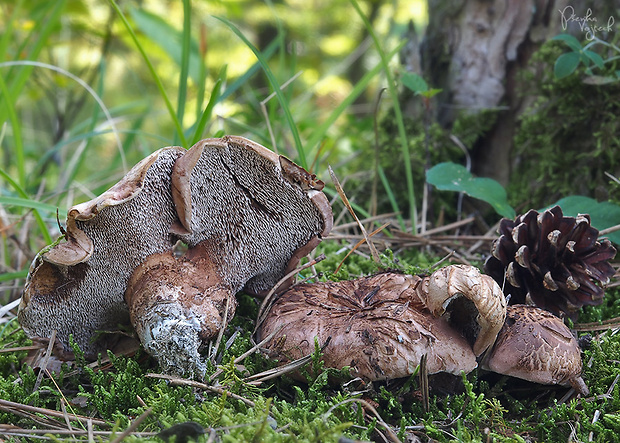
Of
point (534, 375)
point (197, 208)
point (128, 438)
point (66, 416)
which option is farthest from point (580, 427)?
point (66, 416)

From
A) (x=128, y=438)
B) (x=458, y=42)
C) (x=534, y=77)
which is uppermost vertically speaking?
(x=458, y=42)

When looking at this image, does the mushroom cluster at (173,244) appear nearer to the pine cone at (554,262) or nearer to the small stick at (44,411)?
the small stick at (44,411)

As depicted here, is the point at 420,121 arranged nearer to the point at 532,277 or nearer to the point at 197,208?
the point at 532,277

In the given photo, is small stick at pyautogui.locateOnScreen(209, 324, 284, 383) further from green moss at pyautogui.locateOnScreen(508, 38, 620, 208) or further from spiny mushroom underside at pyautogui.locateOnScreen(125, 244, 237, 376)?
green moss at pyautogui.locateOnScreen(508, 38, 620, 208)

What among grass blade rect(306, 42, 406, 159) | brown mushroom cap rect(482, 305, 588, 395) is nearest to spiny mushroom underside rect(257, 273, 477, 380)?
brown mushroom cap rect(482, 305, 588, 395)

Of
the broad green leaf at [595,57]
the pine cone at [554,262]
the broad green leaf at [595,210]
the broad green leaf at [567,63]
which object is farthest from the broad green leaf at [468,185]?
the broad green leaf at [595,57]

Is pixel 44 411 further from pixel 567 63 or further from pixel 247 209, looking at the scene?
pixel 567 63

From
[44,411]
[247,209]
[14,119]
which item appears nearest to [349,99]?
[247,209]
